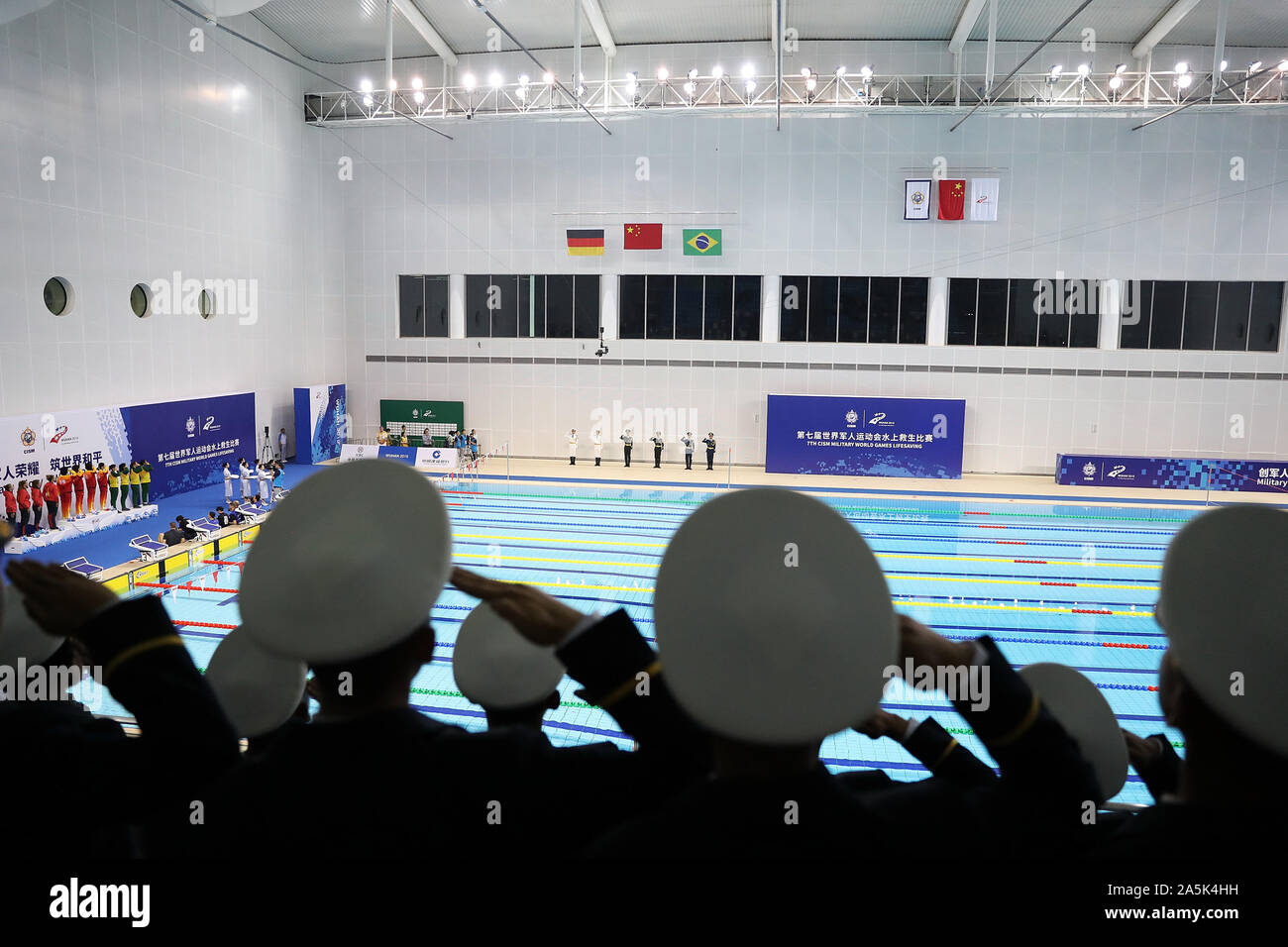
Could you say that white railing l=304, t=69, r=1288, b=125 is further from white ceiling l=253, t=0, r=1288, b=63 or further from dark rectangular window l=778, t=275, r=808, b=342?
dark rectangular window l=778, t=275, r=808, b=342

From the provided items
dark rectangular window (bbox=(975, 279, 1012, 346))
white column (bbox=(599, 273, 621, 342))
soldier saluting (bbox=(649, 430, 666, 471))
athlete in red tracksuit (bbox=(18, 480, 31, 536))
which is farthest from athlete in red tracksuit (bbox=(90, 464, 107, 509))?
dark rectangular window (bbox=(975, 279, 1012, 346))

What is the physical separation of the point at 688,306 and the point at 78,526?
45.7 feet

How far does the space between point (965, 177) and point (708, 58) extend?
273 inches

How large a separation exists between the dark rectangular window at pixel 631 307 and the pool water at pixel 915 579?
557 centimetres

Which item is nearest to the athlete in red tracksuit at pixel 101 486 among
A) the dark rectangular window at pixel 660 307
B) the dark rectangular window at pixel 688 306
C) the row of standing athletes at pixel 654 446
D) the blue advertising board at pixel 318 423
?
the blue advertising board at pixel 318 423

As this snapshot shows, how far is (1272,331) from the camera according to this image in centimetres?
1919

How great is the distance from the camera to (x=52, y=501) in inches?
488

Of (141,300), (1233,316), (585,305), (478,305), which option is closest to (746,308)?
(585,305)

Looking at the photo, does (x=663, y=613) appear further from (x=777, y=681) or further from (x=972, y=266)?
(x=972, y=266)

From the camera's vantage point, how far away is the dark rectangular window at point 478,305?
71.4 ft

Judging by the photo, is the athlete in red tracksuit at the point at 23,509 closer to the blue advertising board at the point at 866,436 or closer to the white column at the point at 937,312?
the blue advertising board at the point at 866,436

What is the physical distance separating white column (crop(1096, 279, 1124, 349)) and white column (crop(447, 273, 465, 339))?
629 inches

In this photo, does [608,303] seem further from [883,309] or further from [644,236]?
[883,309]

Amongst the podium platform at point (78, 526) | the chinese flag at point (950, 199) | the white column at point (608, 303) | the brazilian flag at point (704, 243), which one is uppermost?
the chinese flag at point (950, 199)
